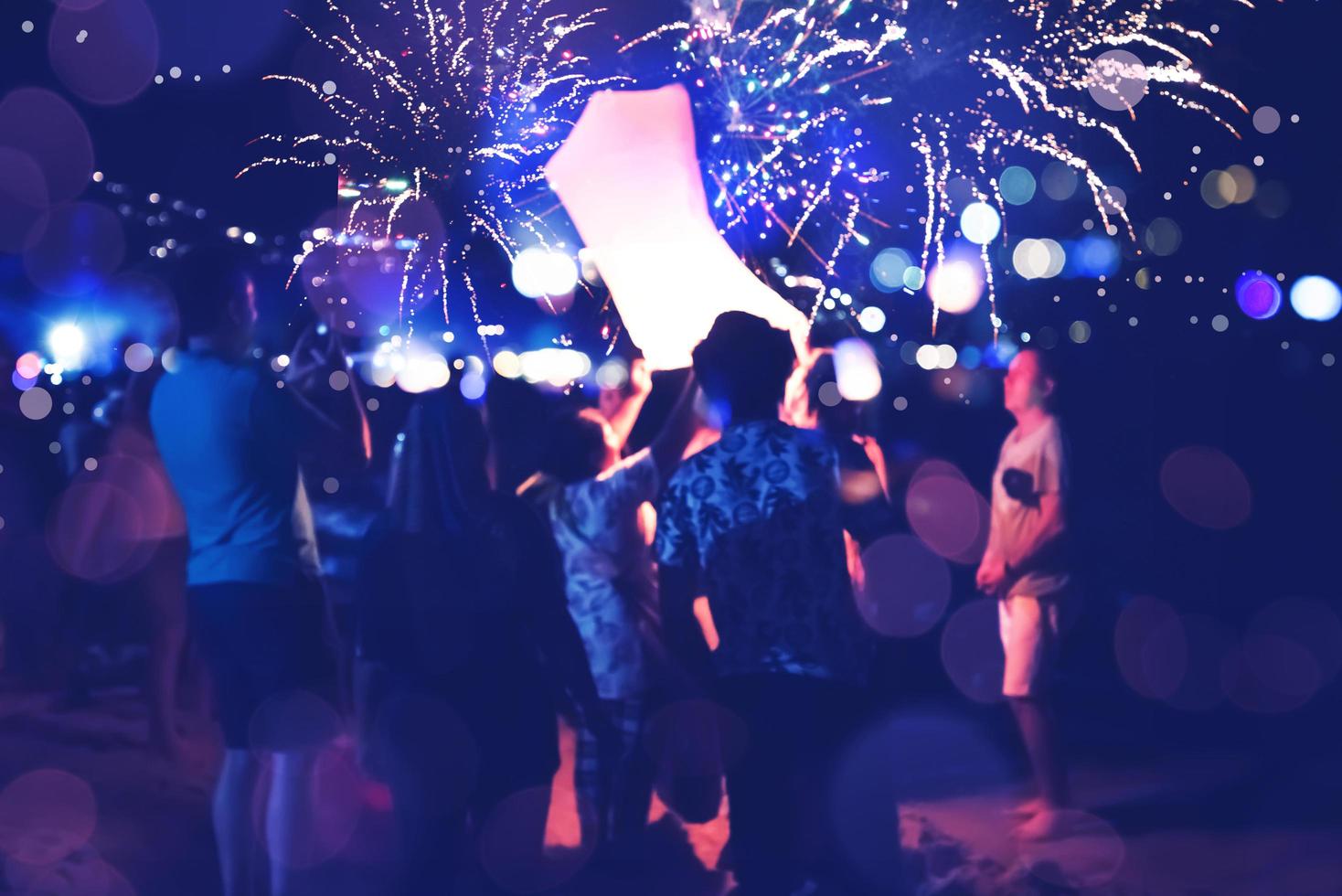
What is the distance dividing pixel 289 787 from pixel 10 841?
2.08 m

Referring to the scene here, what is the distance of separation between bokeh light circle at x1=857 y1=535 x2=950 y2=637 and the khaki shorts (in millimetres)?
3131

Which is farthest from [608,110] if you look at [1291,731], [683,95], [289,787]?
[1291,731]

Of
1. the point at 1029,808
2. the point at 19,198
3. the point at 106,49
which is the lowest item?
the point at 1029,808

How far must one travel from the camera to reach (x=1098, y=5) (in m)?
9.01

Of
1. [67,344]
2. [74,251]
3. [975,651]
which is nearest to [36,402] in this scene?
[67,344]

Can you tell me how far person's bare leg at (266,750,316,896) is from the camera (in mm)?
4098

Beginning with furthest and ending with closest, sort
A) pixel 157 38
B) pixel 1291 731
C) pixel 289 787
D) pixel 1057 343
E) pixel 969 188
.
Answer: pixel 969 188, pixel 1057 343, pixel 157 38, pixel 1291 731, pixel 289 787

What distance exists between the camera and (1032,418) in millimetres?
5465

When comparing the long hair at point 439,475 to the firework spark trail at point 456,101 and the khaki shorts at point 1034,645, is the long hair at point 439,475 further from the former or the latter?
the firework spark trail at point 456,101

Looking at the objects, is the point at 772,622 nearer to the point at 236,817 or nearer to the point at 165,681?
the point at 236,817

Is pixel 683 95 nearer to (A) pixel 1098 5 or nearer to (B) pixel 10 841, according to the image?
(A) pixel 1098 5

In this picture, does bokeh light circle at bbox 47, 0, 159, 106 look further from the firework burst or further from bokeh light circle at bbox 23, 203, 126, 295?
bokeh light circle at bbox 23, 203, 126, 295

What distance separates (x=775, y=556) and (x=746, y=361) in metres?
0.58

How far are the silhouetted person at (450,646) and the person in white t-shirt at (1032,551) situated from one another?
2.21 meters
